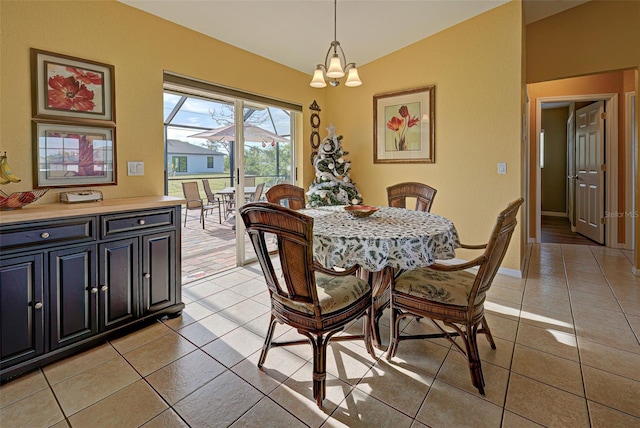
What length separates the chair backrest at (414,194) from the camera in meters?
2.91

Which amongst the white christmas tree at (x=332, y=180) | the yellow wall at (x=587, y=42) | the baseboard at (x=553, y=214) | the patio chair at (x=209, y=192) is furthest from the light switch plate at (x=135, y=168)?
the baseboard at (x=553, y=214)

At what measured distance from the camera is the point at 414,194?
3.04 meters

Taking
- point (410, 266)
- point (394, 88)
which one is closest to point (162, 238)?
point (410, 266)

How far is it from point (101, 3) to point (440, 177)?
374cm

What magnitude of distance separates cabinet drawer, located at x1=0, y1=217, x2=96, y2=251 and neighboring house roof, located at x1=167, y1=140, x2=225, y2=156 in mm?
3042

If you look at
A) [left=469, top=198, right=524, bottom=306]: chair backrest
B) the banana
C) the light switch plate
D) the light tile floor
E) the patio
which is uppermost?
the light switch plate

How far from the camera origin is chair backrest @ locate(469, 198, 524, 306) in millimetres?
1571

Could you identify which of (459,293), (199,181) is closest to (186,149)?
(199,181)

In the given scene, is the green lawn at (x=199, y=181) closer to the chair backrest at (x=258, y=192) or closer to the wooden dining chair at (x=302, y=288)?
the chair backrest at (x=258, y=192)

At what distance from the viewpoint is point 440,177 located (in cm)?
400

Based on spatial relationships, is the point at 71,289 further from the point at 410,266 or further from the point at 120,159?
the point at 410,266

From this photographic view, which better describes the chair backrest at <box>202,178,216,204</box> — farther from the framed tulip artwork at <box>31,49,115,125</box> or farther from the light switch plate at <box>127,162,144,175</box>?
the framed tulip artwork at <box>31,49,115,125</box>

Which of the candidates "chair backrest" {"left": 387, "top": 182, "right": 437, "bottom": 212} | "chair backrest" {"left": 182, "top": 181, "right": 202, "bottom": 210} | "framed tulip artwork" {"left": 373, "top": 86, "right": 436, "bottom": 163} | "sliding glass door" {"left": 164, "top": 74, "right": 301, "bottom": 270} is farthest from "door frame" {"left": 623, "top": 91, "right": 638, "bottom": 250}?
"chair backrest" {"left": 182, "top": 181, "right": 202, "bottom": 210}

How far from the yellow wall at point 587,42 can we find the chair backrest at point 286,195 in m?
3.52
